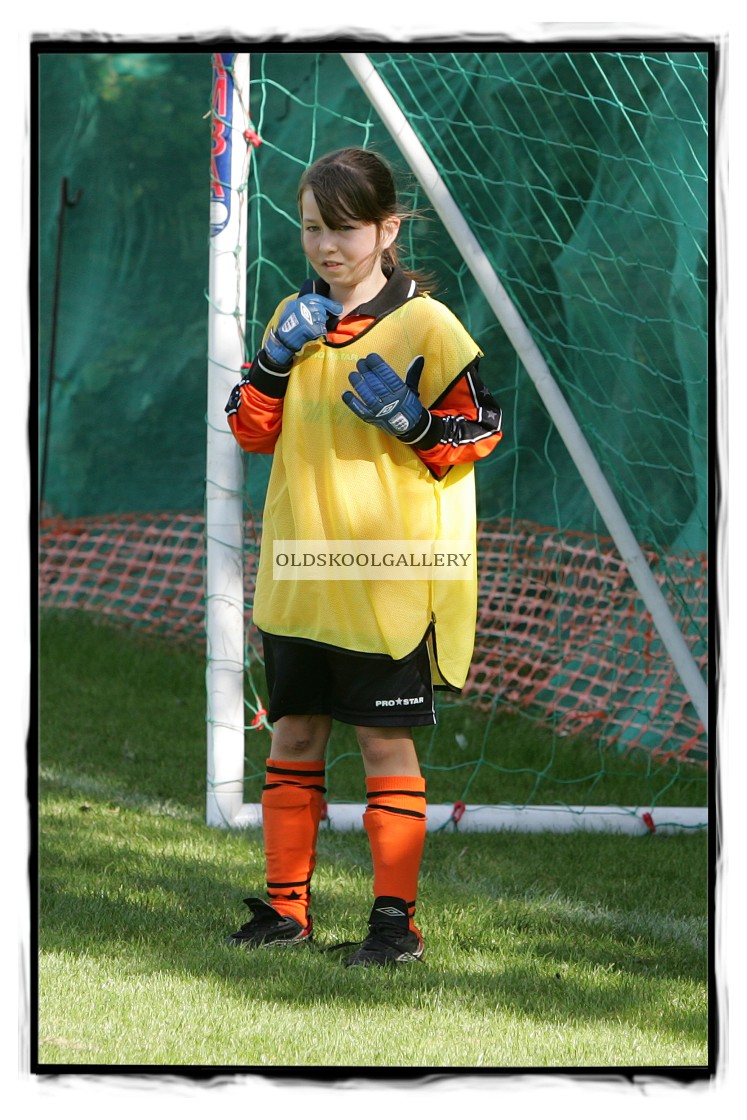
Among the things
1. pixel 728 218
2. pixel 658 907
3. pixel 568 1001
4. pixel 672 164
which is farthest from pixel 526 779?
pixel 728 218

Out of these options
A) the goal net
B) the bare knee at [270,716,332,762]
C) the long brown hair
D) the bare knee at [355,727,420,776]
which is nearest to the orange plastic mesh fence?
the goal net

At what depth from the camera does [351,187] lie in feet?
8.66

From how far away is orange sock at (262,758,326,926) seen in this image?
111 inches

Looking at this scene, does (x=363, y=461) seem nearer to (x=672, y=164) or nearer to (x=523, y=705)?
(x=672, y=164)

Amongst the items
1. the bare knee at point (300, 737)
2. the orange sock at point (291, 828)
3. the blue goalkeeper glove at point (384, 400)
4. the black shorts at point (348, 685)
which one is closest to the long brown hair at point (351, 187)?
the blue goalkeeper glove at point (384, 400)

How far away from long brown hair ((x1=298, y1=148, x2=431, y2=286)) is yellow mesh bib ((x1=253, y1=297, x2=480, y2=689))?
0.20 m

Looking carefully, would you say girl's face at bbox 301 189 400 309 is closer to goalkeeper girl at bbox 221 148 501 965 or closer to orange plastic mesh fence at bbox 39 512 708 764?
goalkeeper girl at bbox 221 148 501 965

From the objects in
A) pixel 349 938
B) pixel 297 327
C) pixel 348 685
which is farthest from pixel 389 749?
pixel 297 327

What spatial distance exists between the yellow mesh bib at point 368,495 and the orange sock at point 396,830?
0.27 metres

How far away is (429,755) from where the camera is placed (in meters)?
4.24

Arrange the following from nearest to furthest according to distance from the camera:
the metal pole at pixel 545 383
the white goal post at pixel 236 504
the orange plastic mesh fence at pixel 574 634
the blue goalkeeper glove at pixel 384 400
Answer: the blue goalkeeper glove at pixel 384 400
the metal pole at pixel 545 383
the white goal post at pixel 236 504
the orange plastic mesh fence at pixel 574 634

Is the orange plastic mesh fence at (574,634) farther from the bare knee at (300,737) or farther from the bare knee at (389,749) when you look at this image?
the bare knee at (389,749)

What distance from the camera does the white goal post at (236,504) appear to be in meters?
3.47

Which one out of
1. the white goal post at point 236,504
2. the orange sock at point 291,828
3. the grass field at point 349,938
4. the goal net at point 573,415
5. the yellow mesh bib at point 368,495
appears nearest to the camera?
the grass field at point 349,938
